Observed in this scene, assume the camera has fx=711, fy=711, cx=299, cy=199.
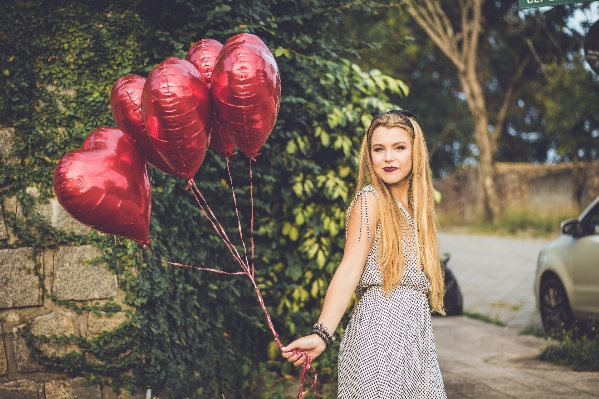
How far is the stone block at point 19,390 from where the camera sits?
396 cm

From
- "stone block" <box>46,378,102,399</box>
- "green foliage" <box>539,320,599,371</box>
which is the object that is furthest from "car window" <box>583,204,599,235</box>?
"stone block" <box>46,378,102,399</box>

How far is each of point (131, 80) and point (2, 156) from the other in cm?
133

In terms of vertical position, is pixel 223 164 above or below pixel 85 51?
below

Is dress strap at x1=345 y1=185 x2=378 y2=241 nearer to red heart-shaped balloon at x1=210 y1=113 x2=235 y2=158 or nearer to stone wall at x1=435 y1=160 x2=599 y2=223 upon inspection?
red heart-shaped balloon at x1=210 y1=113 x2=235 y2=158

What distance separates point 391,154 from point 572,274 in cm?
466

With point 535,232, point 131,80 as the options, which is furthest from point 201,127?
point 535,232

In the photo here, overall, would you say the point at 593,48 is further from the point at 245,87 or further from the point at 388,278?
the point at 245,87

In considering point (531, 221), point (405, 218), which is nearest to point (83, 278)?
point (405, 218)

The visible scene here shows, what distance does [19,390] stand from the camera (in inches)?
156

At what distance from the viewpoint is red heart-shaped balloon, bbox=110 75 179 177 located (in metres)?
3.00

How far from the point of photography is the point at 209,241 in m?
4.60

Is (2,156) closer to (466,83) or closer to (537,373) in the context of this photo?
(537,373)

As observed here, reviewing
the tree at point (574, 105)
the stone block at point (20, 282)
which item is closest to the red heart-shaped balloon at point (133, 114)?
the stone block at point (20, 282)

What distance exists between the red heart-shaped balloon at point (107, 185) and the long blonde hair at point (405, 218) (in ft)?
3.02
